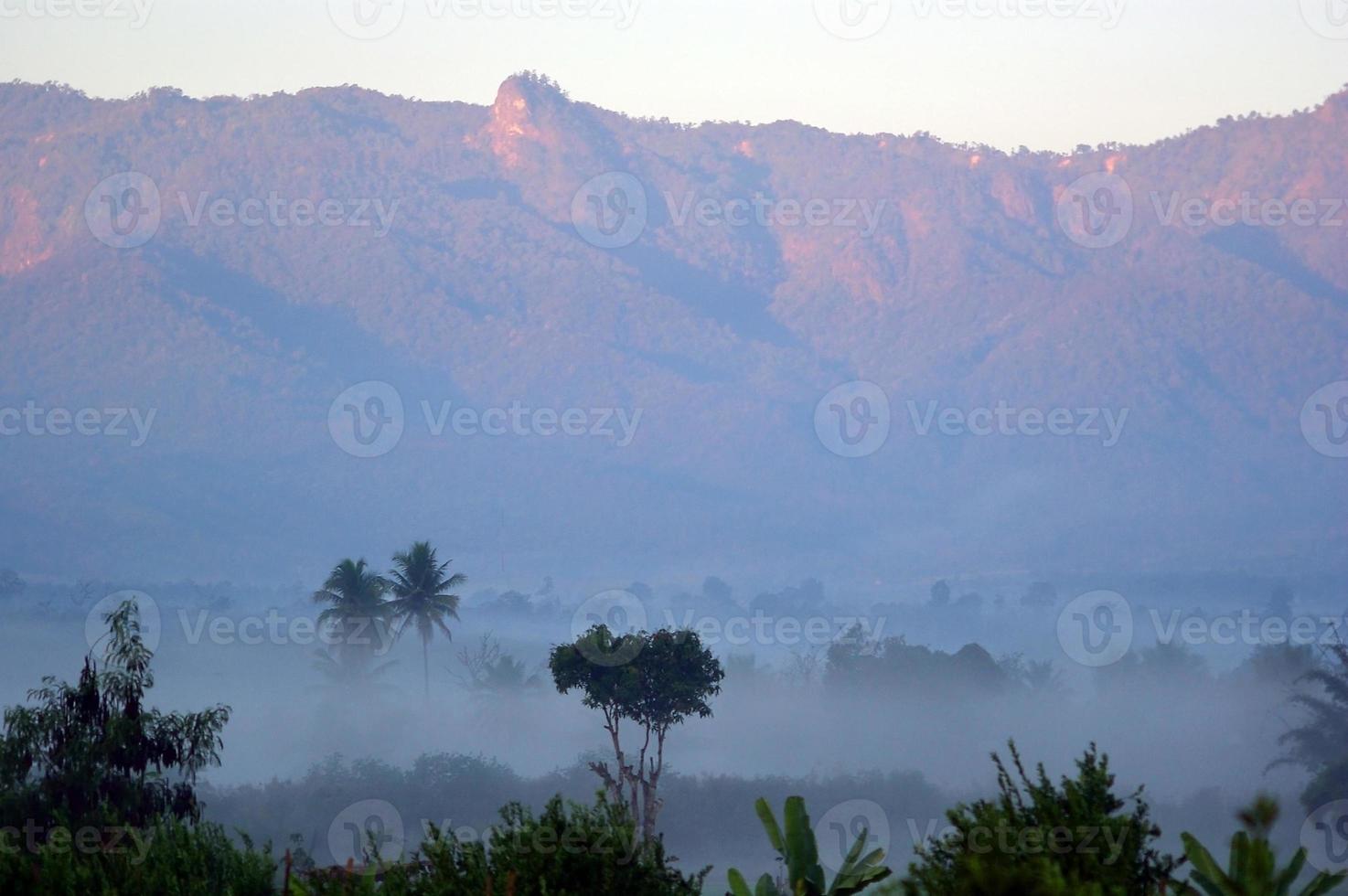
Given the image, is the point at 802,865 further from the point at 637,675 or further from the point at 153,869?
the point at 637,675

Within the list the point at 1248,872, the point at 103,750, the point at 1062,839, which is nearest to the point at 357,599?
the point at 103,750

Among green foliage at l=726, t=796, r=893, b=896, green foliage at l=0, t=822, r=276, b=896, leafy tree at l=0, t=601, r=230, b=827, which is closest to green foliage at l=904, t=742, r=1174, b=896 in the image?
green foliage at l=726, t=796, r=893, b=896

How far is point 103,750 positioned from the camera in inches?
1433

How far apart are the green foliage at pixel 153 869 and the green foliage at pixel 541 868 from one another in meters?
3.09

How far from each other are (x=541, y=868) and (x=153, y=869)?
8510mm

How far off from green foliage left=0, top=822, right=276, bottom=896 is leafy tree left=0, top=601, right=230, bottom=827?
9.90 meters

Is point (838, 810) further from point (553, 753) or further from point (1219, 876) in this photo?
point (1219, 876)

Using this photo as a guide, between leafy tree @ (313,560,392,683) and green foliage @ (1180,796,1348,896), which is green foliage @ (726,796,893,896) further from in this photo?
leafy tree @ (313,560,392,683)

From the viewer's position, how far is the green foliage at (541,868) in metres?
20.4

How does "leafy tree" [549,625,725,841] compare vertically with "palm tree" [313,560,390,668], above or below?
below

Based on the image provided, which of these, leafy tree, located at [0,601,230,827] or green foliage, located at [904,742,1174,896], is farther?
leafy tree, located at [0,601,230,827]

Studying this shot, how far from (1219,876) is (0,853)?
20178mm

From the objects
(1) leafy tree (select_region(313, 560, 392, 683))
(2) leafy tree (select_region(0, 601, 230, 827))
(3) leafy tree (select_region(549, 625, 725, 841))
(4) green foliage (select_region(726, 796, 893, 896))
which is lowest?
(4) green foliage (select_region(726, 796, 893, 896))

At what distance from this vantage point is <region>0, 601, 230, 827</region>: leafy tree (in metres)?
35.9
